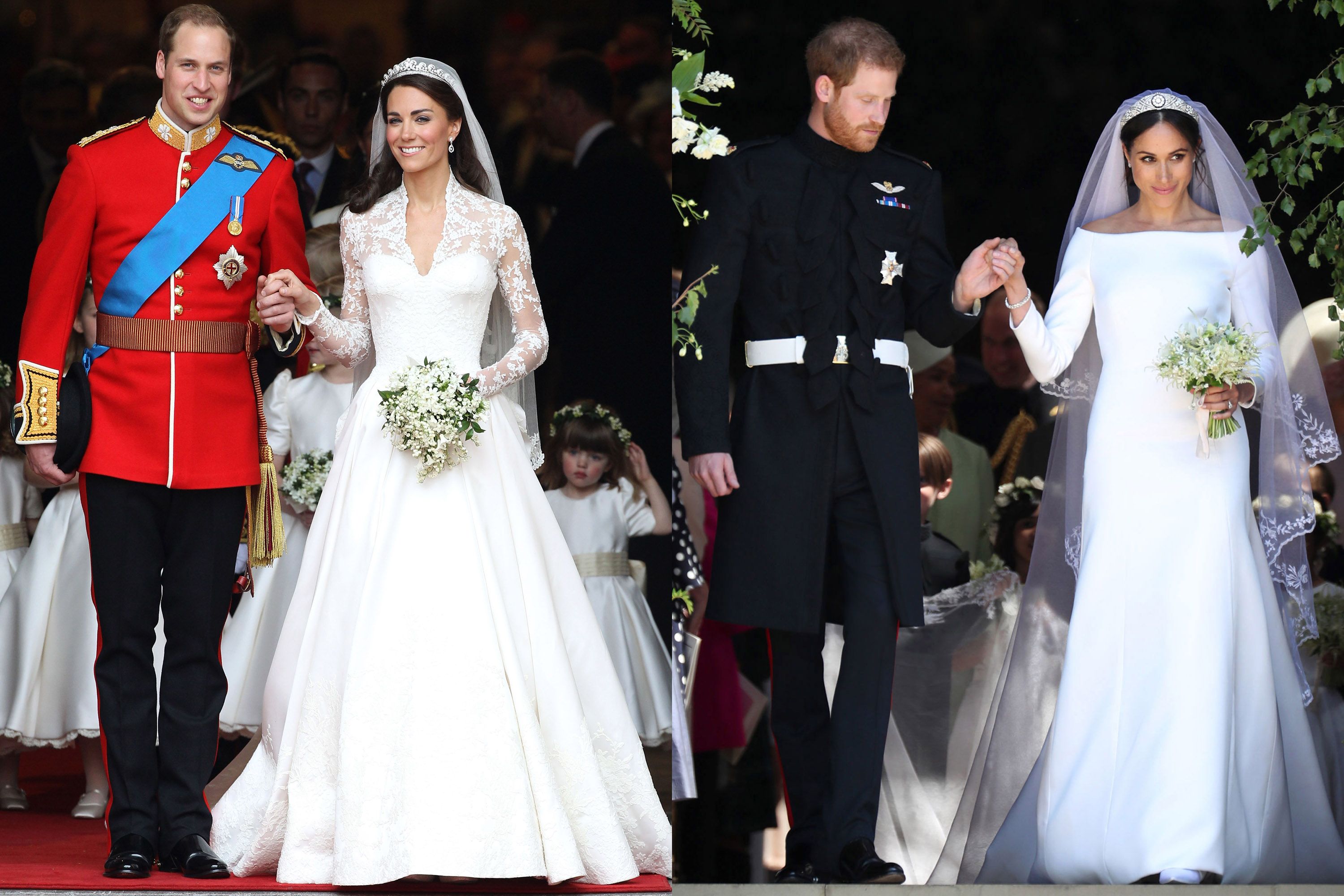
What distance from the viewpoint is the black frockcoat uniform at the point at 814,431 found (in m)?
4.66

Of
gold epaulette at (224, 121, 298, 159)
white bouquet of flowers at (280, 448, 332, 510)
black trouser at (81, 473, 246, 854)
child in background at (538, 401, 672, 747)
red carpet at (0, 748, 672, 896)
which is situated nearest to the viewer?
red carpet at (0, 748, 672, 896)

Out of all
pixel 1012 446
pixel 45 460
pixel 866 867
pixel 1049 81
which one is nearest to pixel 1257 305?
pixel 1012 446

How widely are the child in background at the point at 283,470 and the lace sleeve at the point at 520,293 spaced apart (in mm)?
1086

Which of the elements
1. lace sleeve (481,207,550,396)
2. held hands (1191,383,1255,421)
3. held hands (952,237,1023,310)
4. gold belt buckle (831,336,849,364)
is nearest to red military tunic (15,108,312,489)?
lace sleeve (481,207,550,396)

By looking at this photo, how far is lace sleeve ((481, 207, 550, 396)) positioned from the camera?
4.79 m

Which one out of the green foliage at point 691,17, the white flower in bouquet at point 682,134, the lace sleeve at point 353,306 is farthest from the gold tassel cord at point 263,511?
the green foliage at point 691,17

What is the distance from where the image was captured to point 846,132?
4.83 m

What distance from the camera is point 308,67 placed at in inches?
252

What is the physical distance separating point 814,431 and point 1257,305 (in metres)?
1.38

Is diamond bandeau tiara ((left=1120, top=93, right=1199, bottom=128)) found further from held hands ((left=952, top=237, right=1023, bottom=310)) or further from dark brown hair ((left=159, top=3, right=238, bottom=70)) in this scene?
dark brown hair ((left=159, top=3, right=238, bottom=70))

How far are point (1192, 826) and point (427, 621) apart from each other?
219cm

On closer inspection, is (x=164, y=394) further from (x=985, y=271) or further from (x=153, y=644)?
(x=985, y=271)

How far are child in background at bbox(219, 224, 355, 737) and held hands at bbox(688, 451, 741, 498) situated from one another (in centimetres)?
157

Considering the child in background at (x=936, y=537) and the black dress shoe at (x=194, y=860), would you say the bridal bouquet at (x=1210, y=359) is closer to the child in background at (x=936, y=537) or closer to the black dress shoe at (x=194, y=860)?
the child in background at (x=936, y=537)
